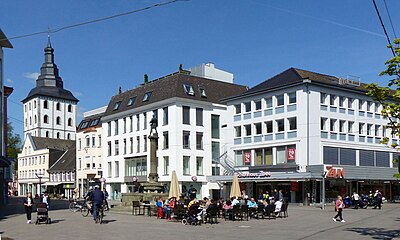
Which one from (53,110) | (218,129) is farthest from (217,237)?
(53,110)

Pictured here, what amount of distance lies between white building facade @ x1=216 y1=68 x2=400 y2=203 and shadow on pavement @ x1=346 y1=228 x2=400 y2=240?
23.9 metres

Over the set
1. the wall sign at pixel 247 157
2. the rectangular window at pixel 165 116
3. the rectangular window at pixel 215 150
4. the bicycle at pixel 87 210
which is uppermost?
the rectangular window at pixel 165 116

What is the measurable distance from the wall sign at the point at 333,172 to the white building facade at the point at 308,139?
9cm

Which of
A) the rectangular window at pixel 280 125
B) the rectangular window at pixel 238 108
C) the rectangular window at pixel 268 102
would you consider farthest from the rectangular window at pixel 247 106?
the rectangular window at pixel 280 125

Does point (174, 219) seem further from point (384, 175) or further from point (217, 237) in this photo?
point (384, 175)

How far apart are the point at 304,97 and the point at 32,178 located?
216 feet

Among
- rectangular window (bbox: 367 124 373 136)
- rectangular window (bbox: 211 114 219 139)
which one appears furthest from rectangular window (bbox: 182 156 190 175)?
rectangular window (bbox: 367 124 373 136)

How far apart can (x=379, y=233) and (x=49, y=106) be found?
10973 centimetres

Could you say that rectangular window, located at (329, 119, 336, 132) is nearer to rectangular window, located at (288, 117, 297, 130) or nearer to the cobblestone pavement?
rectangular window, located at (288, 117, 297, 130)

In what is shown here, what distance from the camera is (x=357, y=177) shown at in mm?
49562

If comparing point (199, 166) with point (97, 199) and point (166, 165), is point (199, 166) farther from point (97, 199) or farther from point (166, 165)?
point (97, 199)

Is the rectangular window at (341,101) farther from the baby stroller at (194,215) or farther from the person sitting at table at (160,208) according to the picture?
the baby stroller at (194,215)

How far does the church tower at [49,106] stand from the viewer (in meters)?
120

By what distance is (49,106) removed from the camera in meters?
122
